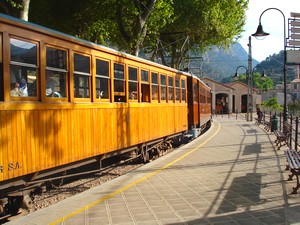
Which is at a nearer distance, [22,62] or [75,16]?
[22,62]

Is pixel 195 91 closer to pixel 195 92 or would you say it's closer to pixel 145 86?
pixel 195 92

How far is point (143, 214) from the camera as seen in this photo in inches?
221

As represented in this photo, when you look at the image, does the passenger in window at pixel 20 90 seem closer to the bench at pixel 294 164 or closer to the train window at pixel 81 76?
the train window at pixel 81 76

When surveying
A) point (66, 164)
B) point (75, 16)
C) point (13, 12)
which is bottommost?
point (66, 164)

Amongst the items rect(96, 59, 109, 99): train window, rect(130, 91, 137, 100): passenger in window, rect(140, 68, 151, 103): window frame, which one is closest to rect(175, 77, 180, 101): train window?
rect(140, 68, 151, 103): window frame

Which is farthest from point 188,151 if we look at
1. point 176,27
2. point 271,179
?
point 176,27

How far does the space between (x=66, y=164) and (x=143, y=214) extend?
1.91 meters

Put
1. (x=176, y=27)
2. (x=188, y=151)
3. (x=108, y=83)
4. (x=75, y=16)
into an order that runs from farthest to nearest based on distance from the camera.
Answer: (x=176, y=27), (x=75, y=16), (x=188, y=151), (x=108, y=83)

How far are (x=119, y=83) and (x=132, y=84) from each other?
0.79 m

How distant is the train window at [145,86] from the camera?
33.5ft

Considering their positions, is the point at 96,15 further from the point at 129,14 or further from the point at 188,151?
the point at 188,151

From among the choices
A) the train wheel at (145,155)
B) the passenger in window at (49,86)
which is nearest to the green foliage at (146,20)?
the train wheel at (145,155)

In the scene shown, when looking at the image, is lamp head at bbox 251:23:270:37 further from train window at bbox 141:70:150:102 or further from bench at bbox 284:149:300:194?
bench at bbox 284:149:300:194

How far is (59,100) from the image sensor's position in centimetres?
647
